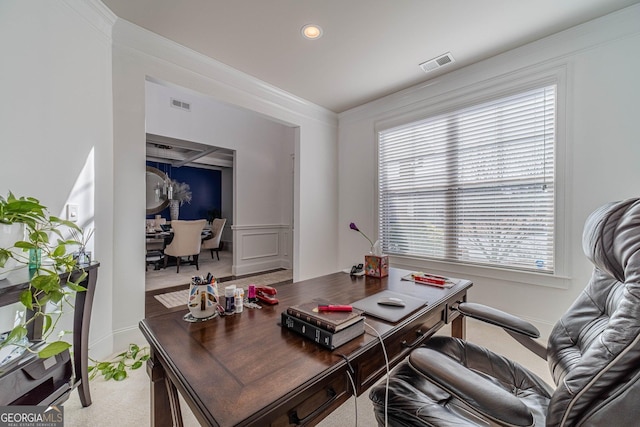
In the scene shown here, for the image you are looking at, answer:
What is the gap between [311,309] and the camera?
3.56ft

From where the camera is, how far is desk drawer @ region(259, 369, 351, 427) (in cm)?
69

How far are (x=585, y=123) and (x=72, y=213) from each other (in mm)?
4012

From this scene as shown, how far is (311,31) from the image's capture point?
2.22 metres

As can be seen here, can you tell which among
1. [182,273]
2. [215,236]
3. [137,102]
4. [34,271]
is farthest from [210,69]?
[215,236]

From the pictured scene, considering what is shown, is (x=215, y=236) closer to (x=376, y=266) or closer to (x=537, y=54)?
(x=376, y=266)

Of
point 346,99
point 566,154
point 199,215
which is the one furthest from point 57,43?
point 199,215

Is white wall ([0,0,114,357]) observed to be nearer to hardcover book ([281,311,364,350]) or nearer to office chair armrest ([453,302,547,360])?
hardcover book ([281,311,364,350])

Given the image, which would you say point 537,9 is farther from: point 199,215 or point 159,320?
point 199,215

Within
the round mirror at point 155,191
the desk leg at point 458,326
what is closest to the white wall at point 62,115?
the desk leg at point 458,326

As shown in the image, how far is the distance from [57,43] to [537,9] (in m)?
3.40

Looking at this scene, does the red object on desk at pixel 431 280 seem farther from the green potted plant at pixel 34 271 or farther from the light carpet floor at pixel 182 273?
the light carpet floor at pixel 182 273

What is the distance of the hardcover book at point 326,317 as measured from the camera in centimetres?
93

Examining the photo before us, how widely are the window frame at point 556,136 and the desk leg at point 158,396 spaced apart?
284cm

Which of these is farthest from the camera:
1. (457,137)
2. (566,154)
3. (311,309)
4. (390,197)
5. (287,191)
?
(287,191)
